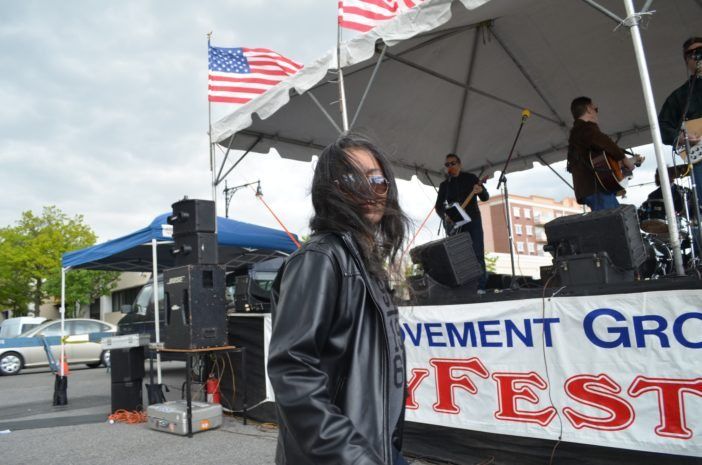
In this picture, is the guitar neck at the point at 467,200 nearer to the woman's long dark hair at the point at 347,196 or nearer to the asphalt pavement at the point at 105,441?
the asphalt pavement at the point at 105,441

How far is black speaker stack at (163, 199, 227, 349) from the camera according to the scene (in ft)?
18.6

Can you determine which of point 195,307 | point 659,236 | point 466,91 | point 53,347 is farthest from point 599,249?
point 53,347

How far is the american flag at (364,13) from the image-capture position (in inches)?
199

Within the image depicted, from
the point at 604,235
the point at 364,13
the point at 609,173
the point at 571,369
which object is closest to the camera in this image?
the point at 571,369

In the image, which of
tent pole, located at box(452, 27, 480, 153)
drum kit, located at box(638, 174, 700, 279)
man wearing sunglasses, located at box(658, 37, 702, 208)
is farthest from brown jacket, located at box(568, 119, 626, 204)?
tent pole, located at box(452, 27, 480, 153)

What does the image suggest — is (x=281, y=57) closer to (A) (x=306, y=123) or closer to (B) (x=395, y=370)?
(A) (x=306, y=123)

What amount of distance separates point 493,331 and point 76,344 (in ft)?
46.8

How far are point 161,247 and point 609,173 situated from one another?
9571 millimetres

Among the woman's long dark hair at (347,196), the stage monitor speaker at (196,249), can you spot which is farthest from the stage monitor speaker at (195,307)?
the woman's long dark hair at (347,196)

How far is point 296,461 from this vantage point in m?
1.18

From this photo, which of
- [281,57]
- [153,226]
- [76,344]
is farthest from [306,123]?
[76,344]

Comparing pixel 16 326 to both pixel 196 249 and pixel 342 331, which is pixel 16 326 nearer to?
pixel 196 249

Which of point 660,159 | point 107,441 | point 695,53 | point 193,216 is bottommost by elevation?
point 107,441

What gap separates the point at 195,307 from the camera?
223 inches
